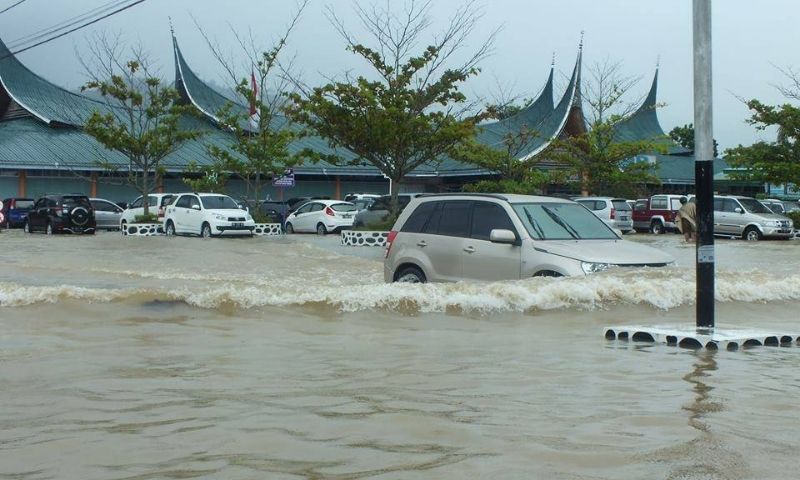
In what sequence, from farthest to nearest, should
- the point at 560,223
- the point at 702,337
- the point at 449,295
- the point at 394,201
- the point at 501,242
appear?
the point at 394,201 < the point at 560,223 < the point at 501,242 < the point at 449,295 < the point at 702,337

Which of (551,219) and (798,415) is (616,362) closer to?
(798,415)

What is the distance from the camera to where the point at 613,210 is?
36.0 m

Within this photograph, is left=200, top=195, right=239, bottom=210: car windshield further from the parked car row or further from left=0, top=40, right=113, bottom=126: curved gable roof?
left=0, top=40, right=113, bottom=126: curved gable roof

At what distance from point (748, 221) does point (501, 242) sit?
24.2 metres

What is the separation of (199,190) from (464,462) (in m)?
37.0

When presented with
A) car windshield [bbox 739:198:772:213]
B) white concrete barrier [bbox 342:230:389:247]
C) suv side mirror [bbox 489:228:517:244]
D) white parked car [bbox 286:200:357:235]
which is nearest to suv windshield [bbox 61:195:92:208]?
white parked car [bbox 286:200:357:235]

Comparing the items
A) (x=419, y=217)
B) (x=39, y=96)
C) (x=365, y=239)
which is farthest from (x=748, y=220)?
(x=39, y=96)

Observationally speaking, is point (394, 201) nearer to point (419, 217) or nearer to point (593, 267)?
point (419, 217)

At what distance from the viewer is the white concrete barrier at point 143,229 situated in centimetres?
3484

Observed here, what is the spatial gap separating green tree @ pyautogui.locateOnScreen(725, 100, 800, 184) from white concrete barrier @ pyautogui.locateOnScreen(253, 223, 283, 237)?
1671cm

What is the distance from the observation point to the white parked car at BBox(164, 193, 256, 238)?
32625 millimetres

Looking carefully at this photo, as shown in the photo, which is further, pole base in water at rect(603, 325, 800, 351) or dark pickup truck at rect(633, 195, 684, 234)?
dark pickup truck at rect(633, 195, 684, 234)

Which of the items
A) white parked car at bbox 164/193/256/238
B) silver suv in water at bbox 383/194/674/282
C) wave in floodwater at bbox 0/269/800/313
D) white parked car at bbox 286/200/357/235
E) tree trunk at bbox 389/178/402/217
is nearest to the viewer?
wave in floodwater at bbox 0/269/800/313

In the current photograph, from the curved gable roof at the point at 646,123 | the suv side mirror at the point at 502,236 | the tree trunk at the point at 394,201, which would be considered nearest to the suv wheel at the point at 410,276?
the suv side mirror at the point at 502,236
